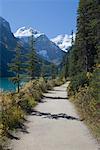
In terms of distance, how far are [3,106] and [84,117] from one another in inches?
185

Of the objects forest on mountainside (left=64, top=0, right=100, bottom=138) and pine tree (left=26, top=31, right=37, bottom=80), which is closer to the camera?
forest on mountainside (left=64, top=0, right=100, bottom=138)

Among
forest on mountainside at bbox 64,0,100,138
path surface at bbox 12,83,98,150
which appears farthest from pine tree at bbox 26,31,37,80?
path surface at bbox 12,83,98,150

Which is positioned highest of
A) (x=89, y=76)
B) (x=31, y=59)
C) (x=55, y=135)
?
(x=31, y=59)

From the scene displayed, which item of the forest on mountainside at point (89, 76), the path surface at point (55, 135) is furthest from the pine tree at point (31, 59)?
the path surface at point (55, 135)

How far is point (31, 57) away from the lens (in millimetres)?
60969

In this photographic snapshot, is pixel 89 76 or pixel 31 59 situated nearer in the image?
pixel 89 76

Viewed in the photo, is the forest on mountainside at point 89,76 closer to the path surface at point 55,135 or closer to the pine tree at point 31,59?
the path surface at point 55,135

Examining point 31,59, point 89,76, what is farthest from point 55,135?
point 31,59

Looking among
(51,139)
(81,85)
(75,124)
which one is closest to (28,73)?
(81,85)

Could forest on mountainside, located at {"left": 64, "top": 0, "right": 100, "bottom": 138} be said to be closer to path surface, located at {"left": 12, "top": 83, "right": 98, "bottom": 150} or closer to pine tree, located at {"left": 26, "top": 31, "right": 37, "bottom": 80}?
path surface, located at {"left": 12, "top": 83, "right": 98, "bottom": 150}

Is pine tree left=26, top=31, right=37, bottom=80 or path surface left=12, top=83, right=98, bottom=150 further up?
pine tree left=26, top=31, right=37, bottom=80

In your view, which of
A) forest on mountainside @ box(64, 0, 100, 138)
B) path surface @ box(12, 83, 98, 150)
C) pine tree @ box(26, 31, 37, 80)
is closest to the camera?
path surface @ box(12, 83, 98, 150)

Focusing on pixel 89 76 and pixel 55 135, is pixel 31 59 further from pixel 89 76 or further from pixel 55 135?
pixel 55 135

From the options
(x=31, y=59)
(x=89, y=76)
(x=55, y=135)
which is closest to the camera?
(x=55, y=135)
